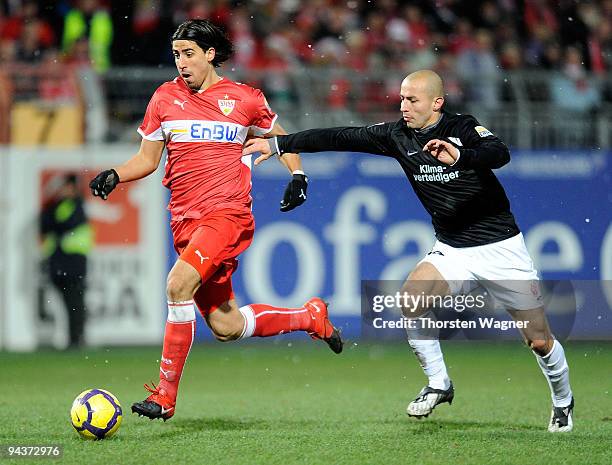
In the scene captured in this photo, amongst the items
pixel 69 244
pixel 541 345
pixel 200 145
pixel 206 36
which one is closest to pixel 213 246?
pixel 200 145

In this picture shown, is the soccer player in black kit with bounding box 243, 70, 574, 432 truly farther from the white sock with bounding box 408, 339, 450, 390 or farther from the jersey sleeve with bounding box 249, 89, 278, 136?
the jersey sleeve with bounding box 249, 89, 278, 136

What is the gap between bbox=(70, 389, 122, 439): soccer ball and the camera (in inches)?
247

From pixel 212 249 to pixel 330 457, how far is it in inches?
60.2

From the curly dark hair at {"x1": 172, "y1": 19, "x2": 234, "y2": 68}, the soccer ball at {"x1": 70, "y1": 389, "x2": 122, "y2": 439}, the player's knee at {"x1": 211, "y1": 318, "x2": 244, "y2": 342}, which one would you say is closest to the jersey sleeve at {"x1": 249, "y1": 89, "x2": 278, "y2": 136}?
the curly dark hair at {"x1": 172, "y1": 19, "x2": 234, "y2": 68}

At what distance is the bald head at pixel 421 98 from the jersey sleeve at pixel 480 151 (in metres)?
0.27

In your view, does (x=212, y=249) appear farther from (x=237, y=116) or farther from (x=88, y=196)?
(x=88, y=196)

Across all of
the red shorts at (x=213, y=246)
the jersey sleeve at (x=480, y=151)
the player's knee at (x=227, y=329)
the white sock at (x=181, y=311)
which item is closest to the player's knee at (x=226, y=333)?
the player's knee at (x=227, y=329)

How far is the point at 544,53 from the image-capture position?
1341 centimetres

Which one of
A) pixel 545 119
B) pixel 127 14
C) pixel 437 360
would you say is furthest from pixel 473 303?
pixel 127 14

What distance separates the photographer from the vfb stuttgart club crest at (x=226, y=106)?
716 centimetres

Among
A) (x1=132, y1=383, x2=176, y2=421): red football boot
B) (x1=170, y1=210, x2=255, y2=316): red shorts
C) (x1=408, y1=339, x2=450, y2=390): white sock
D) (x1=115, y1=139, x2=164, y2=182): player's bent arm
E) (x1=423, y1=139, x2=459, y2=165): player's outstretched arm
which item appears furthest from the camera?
(x1=408, y1=339, x2=450, y2=390): white sock

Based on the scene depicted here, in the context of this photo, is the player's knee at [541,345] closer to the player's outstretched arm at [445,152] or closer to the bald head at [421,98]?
the player's outstretched arm at [445,152]

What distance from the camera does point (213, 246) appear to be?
678cm

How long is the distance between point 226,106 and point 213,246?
0.94 m
